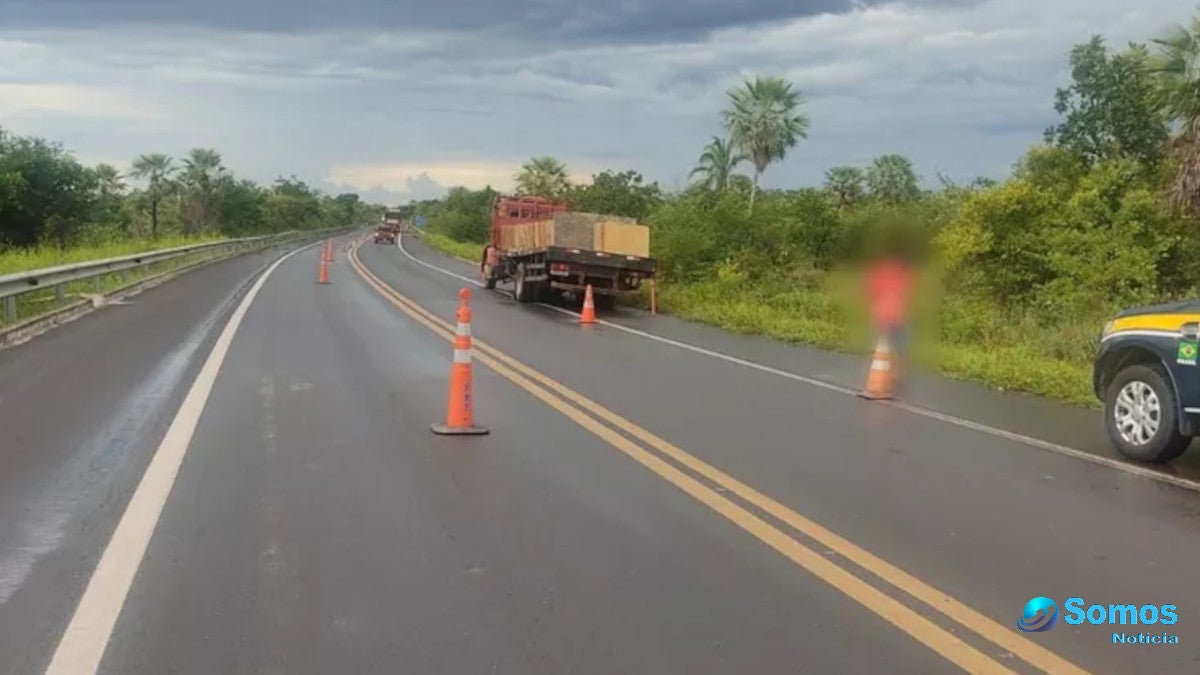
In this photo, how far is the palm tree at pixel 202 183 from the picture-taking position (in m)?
85.0

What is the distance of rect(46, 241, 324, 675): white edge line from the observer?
4480 mm

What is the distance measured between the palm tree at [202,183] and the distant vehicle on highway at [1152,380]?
82.0 metres

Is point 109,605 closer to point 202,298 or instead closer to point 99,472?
point 99,472

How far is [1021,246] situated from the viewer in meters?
22.9

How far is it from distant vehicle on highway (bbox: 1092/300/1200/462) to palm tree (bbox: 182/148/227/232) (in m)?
82.0

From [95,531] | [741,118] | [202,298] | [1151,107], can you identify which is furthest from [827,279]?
[741,118]

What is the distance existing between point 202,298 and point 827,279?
43.6 feet

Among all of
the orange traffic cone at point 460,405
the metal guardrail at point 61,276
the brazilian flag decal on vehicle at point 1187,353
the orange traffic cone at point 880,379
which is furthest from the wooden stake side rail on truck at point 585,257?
the brazilian flag decal on vehicle at point 1187,353

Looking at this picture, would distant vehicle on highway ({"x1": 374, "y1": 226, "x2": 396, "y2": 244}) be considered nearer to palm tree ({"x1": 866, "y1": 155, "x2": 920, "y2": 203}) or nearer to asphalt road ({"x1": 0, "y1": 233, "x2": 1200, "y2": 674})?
palm tree ({"x1": 866, "y1": 155, "x2": 920, "y2": 203})

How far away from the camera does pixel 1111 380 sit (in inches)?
366

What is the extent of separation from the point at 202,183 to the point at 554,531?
85.9 m

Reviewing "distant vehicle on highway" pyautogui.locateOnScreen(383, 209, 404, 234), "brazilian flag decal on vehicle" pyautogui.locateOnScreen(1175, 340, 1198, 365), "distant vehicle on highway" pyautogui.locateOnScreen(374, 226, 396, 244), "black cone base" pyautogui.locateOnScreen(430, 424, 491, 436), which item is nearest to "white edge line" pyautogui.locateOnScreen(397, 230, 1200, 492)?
"brazilian flag decal on vehicle" pyautogui.locateOnScreen(1175, 340, 1198, 365)

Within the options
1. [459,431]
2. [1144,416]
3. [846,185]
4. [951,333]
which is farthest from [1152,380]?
[846,185]

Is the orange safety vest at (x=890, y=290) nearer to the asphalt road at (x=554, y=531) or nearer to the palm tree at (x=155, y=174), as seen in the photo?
the asphalt road at (x=554, y=531)
